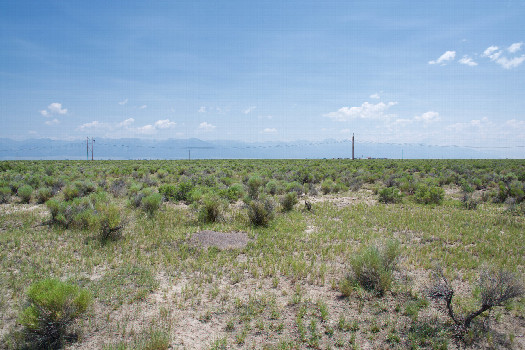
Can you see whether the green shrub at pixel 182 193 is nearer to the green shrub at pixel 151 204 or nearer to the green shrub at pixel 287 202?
the green shrub at pixel 151 204

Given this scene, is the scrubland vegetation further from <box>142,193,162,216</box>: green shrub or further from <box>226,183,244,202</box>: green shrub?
<box>226,183,244,202</box>: green shrub

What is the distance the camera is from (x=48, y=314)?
193 inches

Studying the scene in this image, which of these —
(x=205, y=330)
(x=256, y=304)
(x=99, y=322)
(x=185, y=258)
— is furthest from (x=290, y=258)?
(x=99, y=322)

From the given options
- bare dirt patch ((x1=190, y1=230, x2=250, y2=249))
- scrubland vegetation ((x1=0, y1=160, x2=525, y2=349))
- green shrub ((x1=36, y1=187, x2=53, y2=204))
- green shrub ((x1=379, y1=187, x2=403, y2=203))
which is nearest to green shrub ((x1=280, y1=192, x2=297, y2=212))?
scrubland vegetation ((x1=0, y1=160, x2=525, y2=349))

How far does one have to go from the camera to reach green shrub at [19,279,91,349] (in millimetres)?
4811

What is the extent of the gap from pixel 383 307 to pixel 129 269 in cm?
590

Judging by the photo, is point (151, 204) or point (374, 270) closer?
point (374, 270)

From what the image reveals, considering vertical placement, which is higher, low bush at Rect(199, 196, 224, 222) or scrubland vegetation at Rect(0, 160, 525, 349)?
low bush at Rect(199, 196, 224, 222)

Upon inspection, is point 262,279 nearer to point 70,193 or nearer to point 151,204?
point 151,204

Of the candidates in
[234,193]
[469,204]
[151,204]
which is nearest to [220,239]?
[151,204]

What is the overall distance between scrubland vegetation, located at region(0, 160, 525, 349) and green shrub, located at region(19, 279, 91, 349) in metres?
0.02

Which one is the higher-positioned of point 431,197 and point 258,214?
point 431,197

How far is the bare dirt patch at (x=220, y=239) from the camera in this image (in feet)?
30.7

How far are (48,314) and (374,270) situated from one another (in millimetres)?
6170
